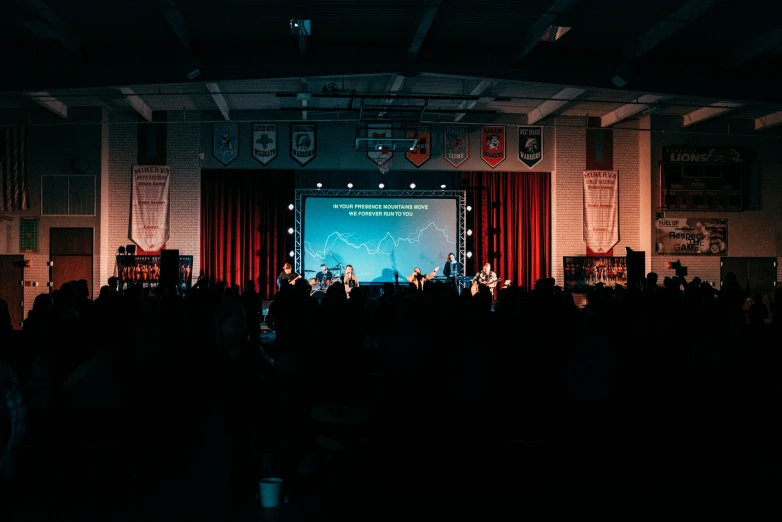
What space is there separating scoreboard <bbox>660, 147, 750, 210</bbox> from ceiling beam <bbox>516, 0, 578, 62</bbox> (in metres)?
7.43

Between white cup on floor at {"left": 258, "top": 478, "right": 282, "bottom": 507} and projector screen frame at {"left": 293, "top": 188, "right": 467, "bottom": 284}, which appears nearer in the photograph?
white cup on floor at {"left": 258, "top": 478, "right": 282, "bottom": 507}

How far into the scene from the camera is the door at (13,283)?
1435 cm

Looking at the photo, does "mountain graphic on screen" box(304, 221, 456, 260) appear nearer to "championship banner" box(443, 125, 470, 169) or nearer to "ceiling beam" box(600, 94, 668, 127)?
"championship banner" box(443, 125, 470, 169)

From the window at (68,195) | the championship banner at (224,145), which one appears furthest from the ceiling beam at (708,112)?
the window at (68,195)

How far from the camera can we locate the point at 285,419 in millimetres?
4598

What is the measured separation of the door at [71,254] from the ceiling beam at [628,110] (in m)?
12.6

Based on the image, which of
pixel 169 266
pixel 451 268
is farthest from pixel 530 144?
pixel 169 266

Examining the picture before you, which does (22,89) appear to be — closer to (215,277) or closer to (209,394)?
(209,394)

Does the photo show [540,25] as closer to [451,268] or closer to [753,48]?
[753,48]

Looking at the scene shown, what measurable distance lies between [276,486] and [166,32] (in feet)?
25.7

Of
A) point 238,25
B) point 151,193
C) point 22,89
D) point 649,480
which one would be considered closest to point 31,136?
point 151,193

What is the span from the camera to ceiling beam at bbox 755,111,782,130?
48.0ft

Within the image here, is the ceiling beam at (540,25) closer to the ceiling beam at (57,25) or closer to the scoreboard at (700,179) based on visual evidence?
the ceiling beam at (57,25)

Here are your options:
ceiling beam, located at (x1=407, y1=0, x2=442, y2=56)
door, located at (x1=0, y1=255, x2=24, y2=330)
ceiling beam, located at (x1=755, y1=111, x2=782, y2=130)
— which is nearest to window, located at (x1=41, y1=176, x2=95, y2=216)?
door, located at (x1=0, y1=255, x2=24, y2=330)
